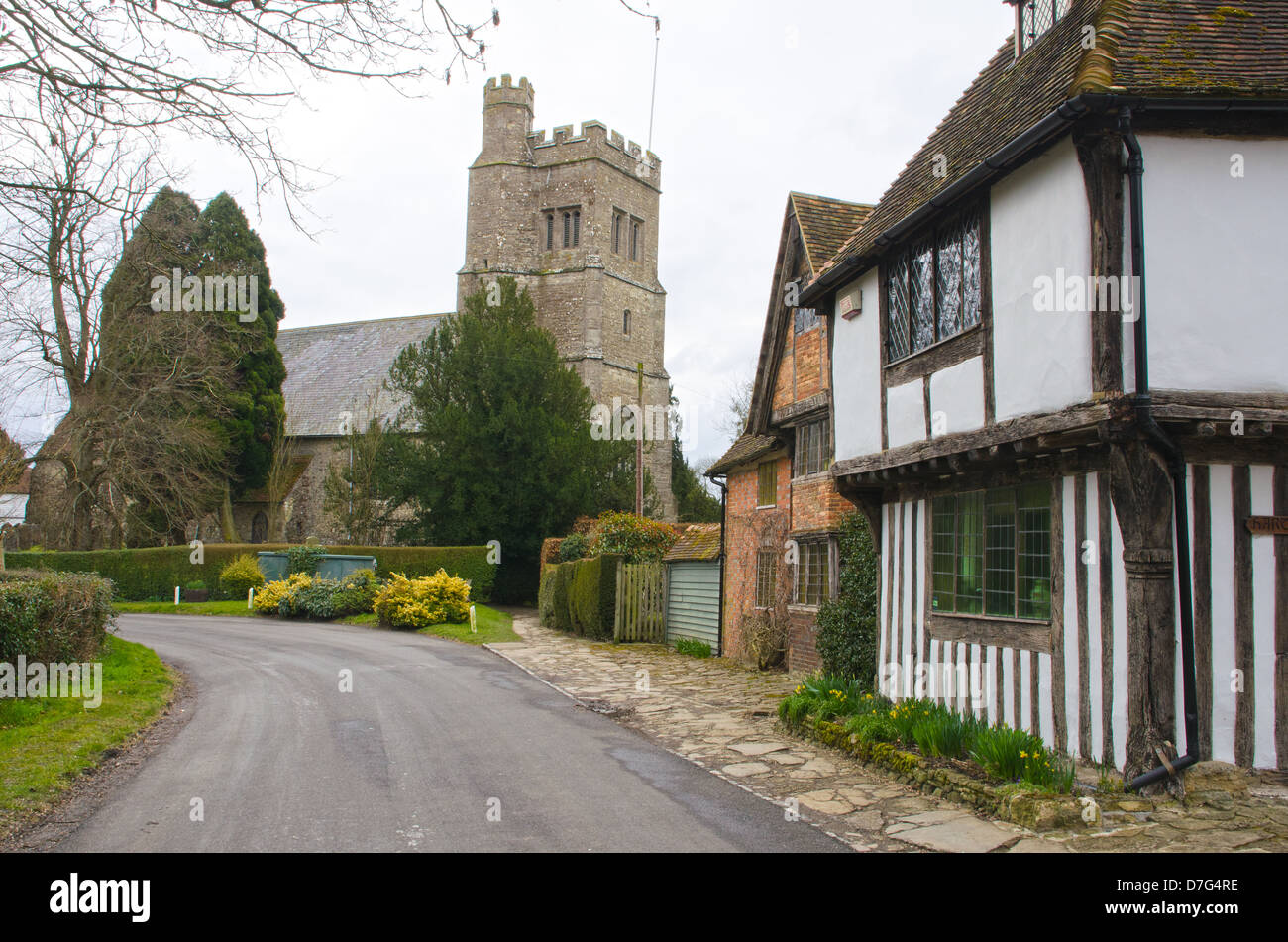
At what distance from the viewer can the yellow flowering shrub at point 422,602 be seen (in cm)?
2498

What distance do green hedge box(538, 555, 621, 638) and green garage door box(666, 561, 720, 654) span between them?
1453 millimetres

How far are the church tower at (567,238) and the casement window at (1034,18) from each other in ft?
108

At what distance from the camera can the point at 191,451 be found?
30828mm

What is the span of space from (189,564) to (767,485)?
23077 millimetres

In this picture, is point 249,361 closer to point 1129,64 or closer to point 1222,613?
point 1129,64

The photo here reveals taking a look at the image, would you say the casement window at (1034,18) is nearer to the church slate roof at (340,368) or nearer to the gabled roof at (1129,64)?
the gabled roof at (1129,64)

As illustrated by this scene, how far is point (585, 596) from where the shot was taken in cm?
2414

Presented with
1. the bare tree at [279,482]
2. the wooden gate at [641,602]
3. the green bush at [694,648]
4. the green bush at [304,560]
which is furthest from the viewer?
the bare tree at [279,482]

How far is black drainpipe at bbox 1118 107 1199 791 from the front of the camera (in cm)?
694

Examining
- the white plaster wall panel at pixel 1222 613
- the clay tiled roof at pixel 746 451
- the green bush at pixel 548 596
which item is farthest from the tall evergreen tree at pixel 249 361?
the white plaster wall panel at pixel 1222 613

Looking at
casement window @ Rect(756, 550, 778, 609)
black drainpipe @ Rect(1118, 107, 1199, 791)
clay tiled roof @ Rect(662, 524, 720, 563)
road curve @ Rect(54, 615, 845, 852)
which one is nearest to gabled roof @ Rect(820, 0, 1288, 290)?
black drainpipe @ Rect(1118, 107, 1199, 791)

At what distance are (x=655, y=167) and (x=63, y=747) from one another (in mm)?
43967

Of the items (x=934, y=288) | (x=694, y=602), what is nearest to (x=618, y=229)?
(x=694, y=602)
